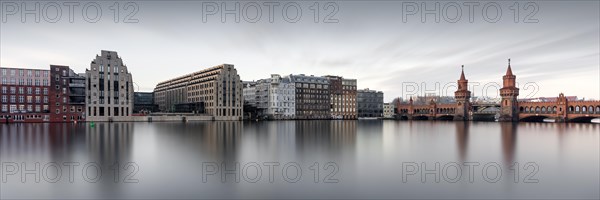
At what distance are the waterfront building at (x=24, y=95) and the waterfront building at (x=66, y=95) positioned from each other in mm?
1580

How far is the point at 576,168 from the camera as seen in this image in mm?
27594

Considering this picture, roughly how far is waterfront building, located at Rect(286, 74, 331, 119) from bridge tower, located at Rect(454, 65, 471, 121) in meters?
61.1

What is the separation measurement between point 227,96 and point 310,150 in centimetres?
10949

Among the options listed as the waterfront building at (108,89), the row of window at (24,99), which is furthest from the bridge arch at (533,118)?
the row of window at (24,99)

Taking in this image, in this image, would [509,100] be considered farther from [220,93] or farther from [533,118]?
[220,93]

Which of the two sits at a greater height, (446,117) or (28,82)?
(28,82)

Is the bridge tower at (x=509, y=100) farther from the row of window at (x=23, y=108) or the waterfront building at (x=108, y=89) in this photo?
the row of window at (x=23, y=108)

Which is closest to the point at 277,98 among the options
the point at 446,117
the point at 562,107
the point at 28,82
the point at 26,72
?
the point at 446,117

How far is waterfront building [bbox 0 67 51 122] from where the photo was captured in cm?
9994

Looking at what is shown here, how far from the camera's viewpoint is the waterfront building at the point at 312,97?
173 meters

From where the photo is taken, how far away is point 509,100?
472 feet

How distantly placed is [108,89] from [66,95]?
11.9 metres

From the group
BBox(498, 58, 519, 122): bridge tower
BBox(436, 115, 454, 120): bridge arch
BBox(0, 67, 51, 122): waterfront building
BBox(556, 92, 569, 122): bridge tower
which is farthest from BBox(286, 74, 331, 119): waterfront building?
BBox(0, 67, 51, 122): waterfront building

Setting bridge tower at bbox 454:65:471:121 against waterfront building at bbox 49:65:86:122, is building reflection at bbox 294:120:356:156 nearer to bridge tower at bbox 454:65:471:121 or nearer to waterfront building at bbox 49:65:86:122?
waterfront building at bbox 49:65:86:122
